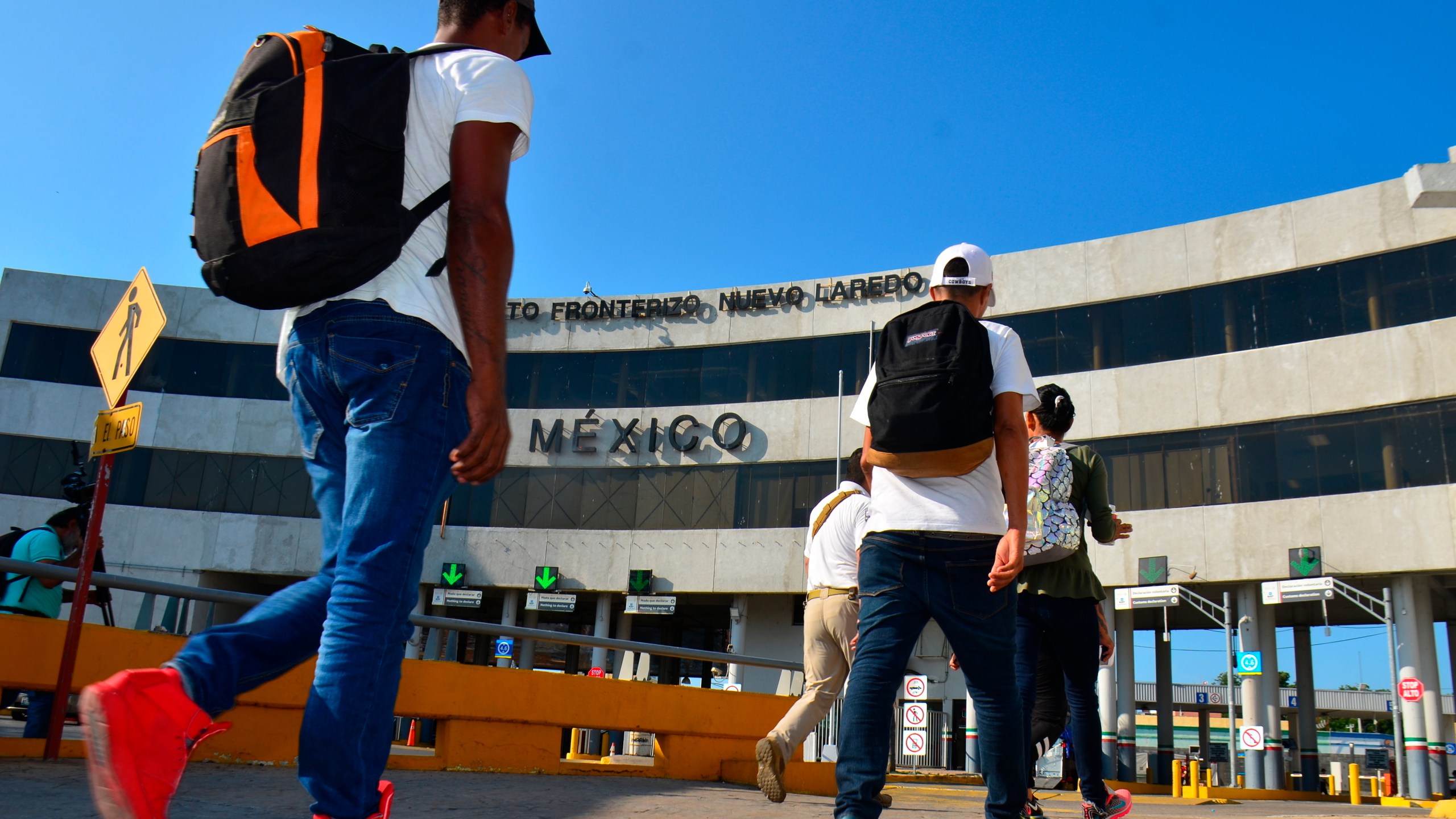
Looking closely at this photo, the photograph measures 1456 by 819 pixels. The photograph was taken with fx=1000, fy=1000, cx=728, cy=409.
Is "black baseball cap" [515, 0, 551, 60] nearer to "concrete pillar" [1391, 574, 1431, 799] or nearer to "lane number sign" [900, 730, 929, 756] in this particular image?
"lane number sign" [900, 730, 929, 756]

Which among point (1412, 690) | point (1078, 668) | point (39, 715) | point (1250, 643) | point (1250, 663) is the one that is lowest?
point (39, 715)

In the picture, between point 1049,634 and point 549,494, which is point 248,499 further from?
point 1049,634

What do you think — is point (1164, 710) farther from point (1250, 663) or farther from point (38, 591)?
point (38, 591)

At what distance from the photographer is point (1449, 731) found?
22156 millimetres

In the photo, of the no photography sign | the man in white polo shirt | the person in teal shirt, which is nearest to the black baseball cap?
the man in white polo shirt

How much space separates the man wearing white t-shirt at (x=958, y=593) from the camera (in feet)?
9.23

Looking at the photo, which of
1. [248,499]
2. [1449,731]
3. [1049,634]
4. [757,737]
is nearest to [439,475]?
[1049,634]

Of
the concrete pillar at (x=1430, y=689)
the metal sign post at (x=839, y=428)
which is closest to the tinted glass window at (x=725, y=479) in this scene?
the metal sign post at (x=839, y=428)

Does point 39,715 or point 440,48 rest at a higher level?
point 440,48

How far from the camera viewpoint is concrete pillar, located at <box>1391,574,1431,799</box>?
65.8 ft

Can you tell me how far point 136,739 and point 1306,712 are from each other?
105ft

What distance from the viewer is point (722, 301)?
101ft

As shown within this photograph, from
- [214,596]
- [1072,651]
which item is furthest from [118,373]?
[1072,651]

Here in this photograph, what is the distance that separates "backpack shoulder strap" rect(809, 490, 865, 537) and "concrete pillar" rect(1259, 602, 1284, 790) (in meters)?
20.9
